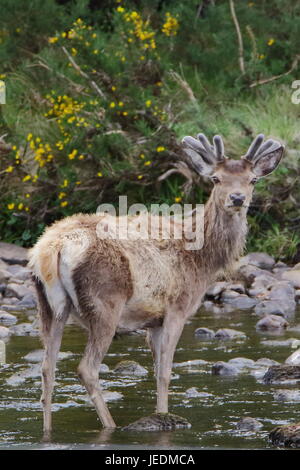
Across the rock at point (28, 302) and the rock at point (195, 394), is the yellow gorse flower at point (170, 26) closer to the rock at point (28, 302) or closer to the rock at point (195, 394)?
the rock at point (28, 302)

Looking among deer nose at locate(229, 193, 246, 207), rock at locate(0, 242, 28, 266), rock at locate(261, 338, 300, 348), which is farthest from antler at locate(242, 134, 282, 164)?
rock at locate(0, 242, 28, 266)

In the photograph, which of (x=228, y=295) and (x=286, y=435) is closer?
(x=286, y=435)

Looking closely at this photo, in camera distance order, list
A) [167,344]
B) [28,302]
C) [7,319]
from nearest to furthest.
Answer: [167,344]
[7,319]
[28,302]

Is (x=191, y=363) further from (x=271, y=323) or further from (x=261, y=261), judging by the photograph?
(x=261, y=261)

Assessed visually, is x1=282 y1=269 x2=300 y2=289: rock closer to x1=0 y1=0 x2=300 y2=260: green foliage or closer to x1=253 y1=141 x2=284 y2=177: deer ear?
x1=0 y1=0 x2=300 y2=260: green foliage

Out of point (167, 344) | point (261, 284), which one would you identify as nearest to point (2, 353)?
point (167, 344)

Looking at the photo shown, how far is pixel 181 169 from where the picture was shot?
14.4 metres

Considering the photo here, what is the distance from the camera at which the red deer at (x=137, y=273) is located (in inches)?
271

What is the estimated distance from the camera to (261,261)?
1371cm

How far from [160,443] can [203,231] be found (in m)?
2.02

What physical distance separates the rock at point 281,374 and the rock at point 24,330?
3.25m

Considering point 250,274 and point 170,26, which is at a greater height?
point 170,26

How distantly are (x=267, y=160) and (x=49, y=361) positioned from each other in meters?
2.25
